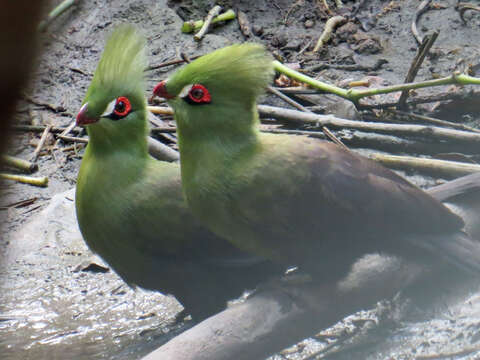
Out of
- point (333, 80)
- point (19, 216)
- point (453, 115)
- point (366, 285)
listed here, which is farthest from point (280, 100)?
point (366, 285)

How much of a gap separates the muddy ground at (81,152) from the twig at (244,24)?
6 cm

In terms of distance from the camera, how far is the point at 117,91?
93.4 inches

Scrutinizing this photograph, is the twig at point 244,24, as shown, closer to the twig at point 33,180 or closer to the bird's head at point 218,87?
the twig at point 33,180

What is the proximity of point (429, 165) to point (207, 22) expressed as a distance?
3009 mm

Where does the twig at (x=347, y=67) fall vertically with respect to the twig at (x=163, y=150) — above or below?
above

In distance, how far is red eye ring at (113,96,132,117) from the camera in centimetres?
242

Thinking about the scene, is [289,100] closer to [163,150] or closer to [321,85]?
[321,85]

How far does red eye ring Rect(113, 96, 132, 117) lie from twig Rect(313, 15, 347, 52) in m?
3.03

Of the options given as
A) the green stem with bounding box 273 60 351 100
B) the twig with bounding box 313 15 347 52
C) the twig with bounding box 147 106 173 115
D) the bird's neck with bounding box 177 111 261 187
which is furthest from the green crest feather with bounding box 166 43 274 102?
the twig with bounding box 313 15 347 52

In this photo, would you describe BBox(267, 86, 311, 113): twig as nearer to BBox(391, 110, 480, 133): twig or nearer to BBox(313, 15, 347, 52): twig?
BBox(391, 110, 480, 133): twig

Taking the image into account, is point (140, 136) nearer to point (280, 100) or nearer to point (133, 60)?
point (133, 60)

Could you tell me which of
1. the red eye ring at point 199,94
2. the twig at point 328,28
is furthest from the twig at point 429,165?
the twig at point 328,28

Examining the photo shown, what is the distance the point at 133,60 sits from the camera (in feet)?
7.90

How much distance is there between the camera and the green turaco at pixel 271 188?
7.14 feet
